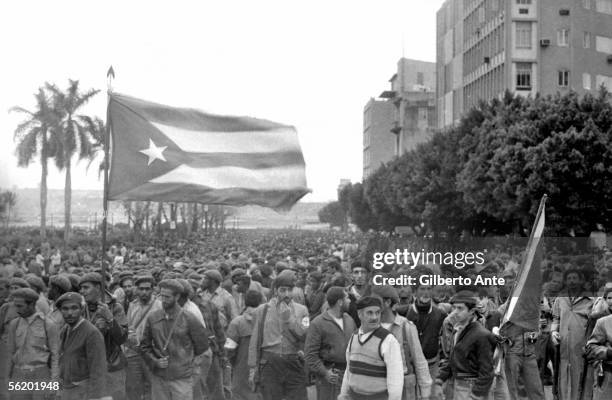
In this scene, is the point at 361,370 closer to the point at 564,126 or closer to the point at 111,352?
the point at 111,352

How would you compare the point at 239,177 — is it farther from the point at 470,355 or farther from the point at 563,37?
the point at 563,37

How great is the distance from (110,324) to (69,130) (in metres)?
52.2

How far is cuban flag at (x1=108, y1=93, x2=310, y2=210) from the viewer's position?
832 cm

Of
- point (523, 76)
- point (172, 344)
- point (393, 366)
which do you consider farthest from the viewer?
point (523, 76)

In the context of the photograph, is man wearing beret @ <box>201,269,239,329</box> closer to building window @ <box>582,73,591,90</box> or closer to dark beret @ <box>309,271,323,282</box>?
dark beret @ <box>309,271,323,282</box>

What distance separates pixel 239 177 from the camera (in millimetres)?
9008

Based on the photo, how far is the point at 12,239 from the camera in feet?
153

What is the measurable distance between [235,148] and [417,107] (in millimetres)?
97286

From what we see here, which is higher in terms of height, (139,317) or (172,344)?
(139,317)

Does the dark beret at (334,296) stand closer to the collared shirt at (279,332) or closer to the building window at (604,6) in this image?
the collared shirt at (279,332)

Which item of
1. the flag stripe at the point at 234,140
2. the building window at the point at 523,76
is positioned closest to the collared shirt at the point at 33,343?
the flag stripe at the point at 234,140

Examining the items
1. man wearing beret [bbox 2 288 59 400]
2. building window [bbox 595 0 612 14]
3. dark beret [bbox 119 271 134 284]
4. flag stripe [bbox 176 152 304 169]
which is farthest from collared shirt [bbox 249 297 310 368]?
building window [bbox 595 0 612 14]

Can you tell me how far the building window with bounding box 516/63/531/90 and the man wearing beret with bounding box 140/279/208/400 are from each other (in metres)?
55.7

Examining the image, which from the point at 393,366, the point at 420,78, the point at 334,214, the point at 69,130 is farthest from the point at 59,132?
the point at 334,214
